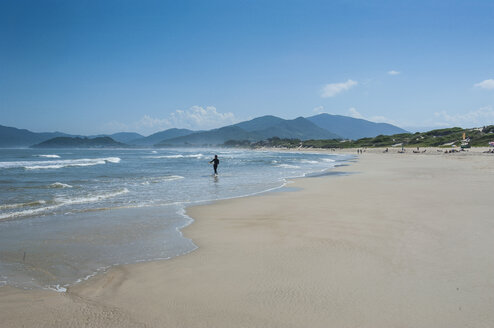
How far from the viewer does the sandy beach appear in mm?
3748

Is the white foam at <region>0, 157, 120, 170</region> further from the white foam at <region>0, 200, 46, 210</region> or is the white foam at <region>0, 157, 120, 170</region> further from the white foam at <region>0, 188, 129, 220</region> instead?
the white foam at <region>0, 200, 46, 210</region>

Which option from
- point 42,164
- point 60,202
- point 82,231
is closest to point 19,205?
point 60,202

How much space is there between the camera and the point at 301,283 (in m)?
4.66

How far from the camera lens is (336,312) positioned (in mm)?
3830

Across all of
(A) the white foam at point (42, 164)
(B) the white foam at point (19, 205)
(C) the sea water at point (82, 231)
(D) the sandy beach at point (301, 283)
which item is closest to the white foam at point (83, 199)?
(C) the sea water at point (82, 231)

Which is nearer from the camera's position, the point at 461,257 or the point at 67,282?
the point at 67,282

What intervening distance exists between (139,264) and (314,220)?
16.8 feet

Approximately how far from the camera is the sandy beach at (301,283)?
3.75 meters

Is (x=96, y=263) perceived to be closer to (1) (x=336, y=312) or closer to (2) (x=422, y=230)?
(1) (x=336, y=312)

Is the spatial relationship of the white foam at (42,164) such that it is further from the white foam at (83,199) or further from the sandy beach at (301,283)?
the sandy beach at (301,283)

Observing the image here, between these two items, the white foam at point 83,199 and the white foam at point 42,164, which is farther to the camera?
the white foam at point 42,164

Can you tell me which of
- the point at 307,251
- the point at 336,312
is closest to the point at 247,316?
the point at 336,312

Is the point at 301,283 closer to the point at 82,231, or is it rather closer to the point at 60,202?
the point at 82,231

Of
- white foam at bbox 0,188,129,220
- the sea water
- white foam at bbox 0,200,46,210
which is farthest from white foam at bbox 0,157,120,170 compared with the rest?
white foam at bbox 0,200,46,210
